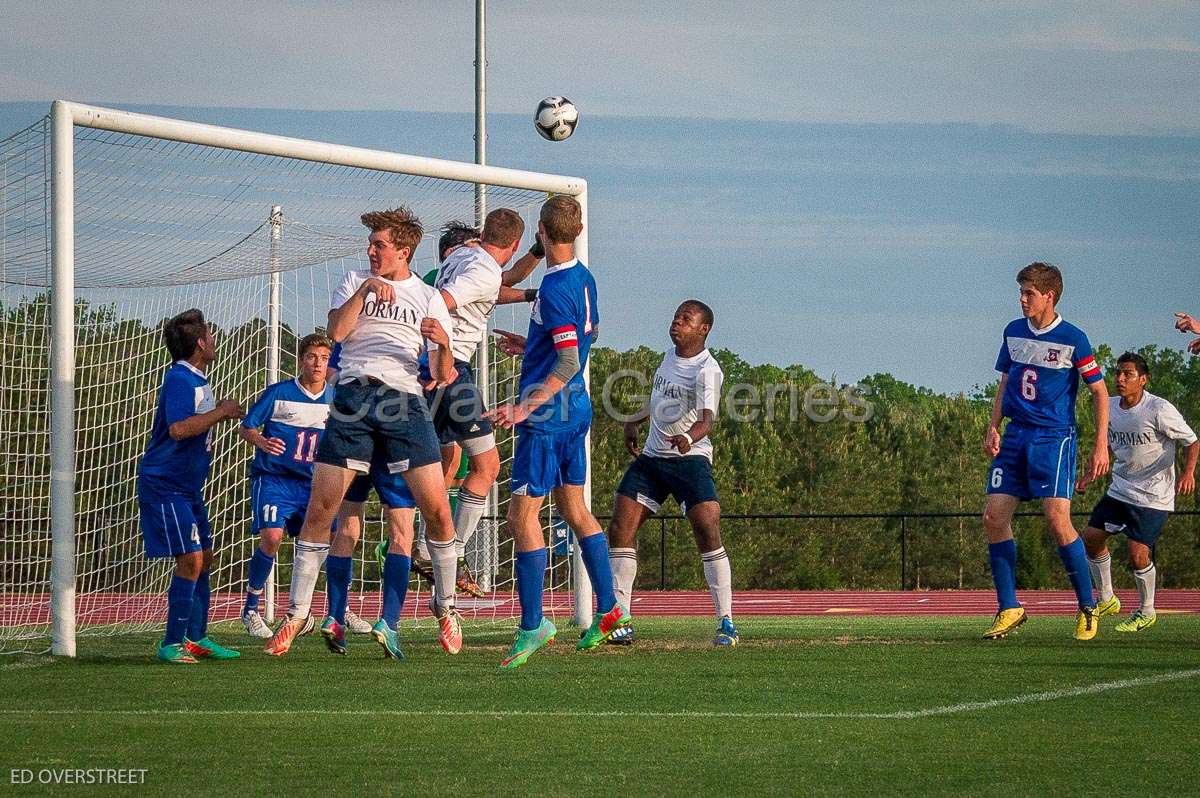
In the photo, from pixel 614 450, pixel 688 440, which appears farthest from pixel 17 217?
pixel 614 450

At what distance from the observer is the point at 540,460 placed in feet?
25.1

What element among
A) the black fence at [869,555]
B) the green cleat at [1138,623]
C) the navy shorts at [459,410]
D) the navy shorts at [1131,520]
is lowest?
the black fence at [869,555]

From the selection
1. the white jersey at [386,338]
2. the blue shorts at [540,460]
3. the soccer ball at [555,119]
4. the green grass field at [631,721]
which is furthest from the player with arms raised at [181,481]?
the soccer ball at [555,119]

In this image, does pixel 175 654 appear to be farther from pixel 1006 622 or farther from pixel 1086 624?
pixel 1086 624

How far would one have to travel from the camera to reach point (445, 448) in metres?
8.93

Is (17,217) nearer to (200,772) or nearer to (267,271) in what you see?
(267,271)

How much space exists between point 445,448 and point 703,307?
186 cm

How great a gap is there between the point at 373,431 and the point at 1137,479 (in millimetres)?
6138

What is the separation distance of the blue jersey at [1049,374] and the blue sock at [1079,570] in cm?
78

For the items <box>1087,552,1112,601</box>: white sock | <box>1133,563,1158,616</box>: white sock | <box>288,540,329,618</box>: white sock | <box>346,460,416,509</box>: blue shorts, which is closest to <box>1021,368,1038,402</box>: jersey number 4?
<box>1087,552,1112,601</box>: white sock

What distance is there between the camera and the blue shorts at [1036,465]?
29.7ft

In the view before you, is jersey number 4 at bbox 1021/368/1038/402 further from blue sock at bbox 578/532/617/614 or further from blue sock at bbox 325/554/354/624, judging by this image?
blue sock at bbox 325/554/354/624

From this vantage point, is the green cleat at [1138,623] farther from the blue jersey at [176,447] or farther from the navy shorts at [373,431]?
the blue jersey at [176,447]

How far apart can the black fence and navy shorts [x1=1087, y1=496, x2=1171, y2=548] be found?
22519mm
